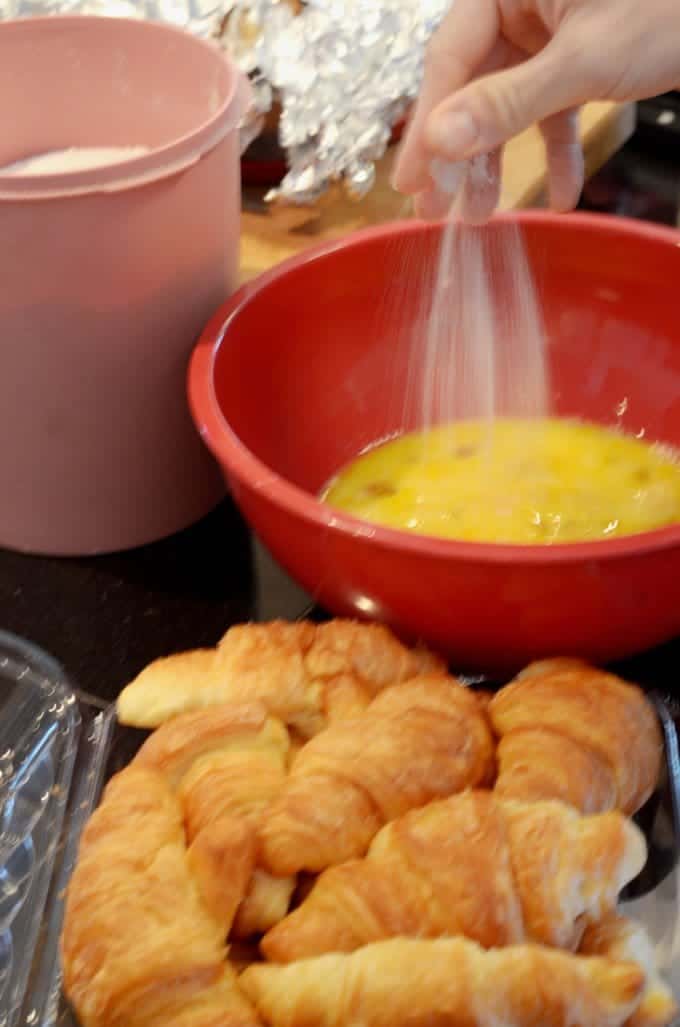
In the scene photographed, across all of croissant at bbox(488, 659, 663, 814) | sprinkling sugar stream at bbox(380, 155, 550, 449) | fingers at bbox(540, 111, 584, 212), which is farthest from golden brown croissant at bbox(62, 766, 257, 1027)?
fingers at bbox(540, 111, 584, 212)

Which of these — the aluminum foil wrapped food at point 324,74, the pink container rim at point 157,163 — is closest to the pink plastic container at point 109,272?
the pink container rim at point 157,163

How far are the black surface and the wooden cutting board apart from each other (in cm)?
28

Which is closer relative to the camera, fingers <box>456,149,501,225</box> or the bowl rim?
the bowl rim

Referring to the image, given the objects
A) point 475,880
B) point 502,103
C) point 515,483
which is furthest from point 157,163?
point 475,880

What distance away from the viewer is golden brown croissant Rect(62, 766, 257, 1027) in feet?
1.30

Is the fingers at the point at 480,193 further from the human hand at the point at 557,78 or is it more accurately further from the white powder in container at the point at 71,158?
the white powder in container at the point at 71,158

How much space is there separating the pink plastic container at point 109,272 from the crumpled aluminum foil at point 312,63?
0.20 meters

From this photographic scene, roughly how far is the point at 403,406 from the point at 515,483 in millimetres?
110

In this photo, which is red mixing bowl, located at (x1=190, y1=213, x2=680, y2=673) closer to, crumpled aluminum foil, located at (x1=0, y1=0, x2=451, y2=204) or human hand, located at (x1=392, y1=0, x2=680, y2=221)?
human hand, located at (x1=392, y1=0, x2=680, y2=221)

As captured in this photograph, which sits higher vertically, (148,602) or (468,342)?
(468,342)

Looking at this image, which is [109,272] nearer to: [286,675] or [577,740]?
[286,675]

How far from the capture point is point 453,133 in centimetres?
54

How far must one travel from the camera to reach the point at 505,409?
0.77m

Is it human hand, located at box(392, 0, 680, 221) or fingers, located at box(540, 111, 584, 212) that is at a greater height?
human hand, located at box(392, 0, 680, 221)
